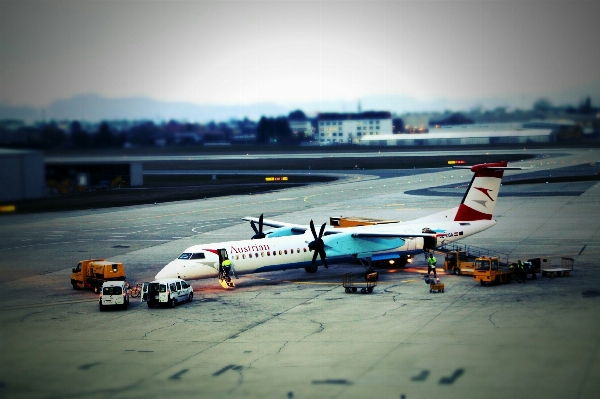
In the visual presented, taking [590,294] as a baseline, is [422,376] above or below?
below

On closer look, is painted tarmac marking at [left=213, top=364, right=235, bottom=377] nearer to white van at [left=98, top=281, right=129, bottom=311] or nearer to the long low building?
white van at [left=98, top=281, right=129, bottom=311]

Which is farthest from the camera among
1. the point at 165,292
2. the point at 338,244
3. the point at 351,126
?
the point at 351,126

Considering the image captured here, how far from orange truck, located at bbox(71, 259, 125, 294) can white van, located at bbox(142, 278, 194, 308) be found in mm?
4644

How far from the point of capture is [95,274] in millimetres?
44844

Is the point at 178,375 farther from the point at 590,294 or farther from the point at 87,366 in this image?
the point at 590,294

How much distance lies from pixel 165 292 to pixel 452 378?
58.7 feet

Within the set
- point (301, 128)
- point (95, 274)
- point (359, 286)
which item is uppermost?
point (301, 128)

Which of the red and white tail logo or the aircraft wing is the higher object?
the red and white tail logo

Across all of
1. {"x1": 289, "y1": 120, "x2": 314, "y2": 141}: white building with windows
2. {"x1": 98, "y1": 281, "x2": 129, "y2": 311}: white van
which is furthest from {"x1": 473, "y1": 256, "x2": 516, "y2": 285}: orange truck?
{"x1": 289, "y1": 120, "x2": 314, "y2": 141}: white building with windows

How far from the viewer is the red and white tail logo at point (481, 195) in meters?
49.9

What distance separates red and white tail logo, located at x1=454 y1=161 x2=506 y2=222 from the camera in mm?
49938

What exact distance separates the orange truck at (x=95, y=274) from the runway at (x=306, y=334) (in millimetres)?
751

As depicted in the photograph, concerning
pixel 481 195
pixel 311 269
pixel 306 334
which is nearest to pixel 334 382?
pixel 306 334

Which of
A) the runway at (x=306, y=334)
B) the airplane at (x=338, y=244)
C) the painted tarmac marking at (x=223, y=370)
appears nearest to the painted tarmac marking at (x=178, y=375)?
the runway at (x=306, y=334)
